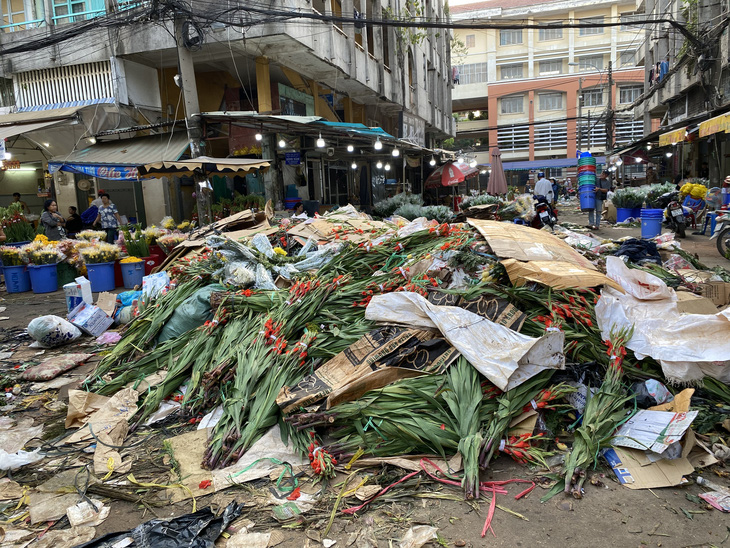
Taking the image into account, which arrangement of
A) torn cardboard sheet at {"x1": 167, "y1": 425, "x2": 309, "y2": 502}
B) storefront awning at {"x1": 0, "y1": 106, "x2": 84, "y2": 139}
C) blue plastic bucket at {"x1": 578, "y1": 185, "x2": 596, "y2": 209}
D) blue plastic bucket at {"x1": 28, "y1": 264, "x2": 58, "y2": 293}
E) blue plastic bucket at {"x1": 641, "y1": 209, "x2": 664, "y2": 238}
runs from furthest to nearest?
blue plastic bucket at {"x1": 578, "y1": 185, "x2": 596, "y2": 209}, blue plastic bucket at {"x1": 641, "y1": 209, "x2": 664, "y2": 238}, storefront awning at {"x1": 0, "y1": 106, "x2": 84, "y2": 139}, blue plastic bucket at {"x1": 28, "y1": 264, "x2": 58, "y2": 293}, torn cardboard sheet at {"x1": 167, "y1": 425, "x2": 309, "y2": 502}

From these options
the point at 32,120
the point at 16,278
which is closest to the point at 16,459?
the point at 16,278

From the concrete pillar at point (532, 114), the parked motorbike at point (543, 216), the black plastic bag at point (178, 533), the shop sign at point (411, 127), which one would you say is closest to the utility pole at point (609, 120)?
the shop sign at point (411, 127)

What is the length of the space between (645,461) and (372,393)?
1706 millimetres

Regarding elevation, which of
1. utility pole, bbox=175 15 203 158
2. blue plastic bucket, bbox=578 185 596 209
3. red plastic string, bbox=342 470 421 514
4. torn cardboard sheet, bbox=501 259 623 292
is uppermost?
utility pole, bbox=175 15 203 158

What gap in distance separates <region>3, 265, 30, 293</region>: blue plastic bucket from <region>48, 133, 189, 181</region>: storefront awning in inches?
109

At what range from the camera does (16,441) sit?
12.2 feet

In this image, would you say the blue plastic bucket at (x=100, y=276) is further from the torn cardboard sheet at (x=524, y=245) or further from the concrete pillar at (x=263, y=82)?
the torn cardboard sheet at (x=524, y=245)

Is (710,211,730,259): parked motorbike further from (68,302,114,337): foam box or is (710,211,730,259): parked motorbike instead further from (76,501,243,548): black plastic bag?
(68,302,114,337): foam box

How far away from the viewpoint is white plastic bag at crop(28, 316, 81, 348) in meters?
5.78

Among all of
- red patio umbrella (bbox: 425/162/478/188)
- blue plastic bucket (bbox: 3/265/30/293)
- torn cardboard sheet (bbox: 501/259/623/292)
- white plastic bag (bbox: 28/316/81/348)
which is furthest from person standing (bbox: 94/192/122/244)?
red patio umbrella (bbox: 425/162/478/188)

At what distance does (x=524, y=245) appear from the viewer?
4719mm

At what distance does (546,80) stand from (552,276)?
46537 millimetres

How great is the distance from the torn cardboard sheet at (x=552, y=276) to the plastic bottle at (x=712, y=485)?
1552 millimetres

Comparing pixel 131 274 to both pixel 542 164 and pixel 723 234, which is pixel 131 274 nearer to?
pixel 723 234
